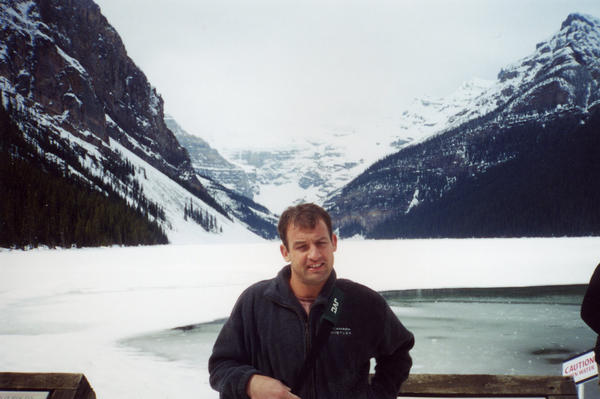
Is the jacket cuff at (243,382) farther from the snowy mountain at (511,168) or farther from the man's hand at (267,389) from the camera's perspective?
the snowy mountain at (511,168)

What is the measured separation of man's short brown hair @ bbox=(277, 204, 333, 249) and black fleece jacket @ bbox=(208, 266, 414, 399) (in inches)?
8.9

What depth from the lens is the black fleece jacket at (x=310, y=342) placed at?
2076 millimetres

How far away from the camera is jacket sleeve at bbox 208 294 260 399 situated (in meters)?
2.03

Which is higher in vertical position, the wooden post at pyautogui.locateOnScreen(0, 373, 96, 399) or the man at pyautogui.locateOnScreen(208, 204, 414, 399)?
the man at pyautogui.locateOnScreen(208, 204, 414, 399)

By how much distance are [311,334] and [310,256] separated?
308mm

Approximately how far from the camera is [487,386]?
102 inches

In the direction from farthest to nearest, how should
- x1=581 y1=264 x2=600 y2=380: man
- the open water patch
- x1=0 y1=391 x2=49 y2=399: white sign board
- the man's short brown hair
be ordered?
the open water patch → x1=581 y1=264 x2=600 y2=380: man → x1=0 y1=391 x2=49 y2=399: white sign board → the man's short brown hair

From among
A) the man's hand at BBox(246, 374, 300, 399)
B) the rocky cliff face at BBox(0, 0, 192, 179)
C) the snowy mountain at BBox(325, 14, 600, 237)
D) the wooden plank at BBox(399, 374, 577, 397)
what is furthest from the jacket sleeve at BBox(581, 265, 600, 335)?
the rocky cliff face at BBox(0, 0, 192, 179)

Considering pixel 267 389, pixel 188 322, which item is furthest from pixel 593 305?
pixel 188 322

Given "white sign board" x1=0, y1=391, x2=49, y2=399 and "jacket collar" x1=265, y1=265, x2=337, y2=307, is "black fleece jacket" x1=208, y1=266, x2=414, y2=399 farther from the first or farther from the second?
"white sign board" x1=0, y1=391, x2=49, y2=399

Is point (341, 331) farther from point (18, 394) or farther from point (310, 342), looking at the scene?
point (18, 394)

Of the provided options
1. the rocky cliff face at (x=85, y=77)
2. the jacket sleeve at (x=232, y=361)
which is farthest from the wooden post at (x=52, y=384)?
the rocky cliff face at (x=85, y=77)

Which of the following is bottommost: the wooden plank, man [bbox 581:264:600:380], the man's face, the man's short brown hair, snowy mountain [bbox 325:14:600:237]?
the wooden plank

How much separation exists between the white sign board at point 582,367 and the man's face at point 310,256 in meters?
1.99
